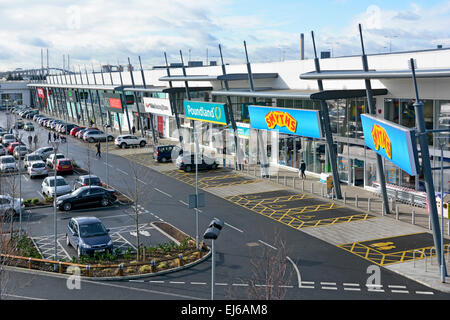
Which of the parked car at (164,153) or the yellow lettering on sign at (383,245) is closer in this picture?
the yellow lettering on sign at (383,245)

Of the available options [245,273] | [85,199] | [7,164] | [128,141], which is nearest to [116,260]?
[245,273]

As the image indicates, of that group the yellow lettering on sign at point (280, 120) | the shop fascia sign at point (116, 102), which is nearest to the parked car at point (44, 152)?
the shop fascia sign at point (116, 102)

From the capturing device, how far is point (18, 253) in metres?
21.3

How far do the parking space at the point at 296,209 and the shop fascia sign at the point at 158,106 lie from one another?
76.6ft

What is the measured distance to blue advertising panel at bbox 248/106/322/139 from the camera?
30.6 metres

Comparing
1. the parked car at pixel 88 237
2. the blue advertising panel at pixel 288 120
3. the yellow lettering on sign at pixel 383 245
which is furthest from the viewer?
the blue advertising panel at pixel 288 120

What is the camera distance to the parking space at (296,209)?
85.5ft

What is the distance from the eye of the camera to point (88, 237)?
2161 centimetres

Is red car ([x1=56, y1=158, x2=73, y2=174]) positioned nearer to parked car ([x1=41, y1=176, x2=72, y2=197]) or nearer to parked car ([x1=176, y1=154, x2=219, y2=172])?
parked car ([x1=41, y1=176, x2=72, y2=197])

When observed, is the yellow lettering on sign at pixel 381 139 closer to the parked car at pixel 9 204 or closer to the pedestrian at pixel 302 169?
the pedestrian at pixel 302 169

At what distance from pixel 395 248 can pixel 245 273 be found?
6.94m

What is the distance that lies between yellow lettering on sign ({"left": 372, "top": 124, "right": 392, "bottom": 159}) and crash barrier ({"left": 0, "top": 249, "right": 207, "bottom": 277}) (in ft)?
29.3

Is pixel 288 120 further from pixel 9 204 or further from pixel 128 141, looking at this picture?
pixel 128 141
